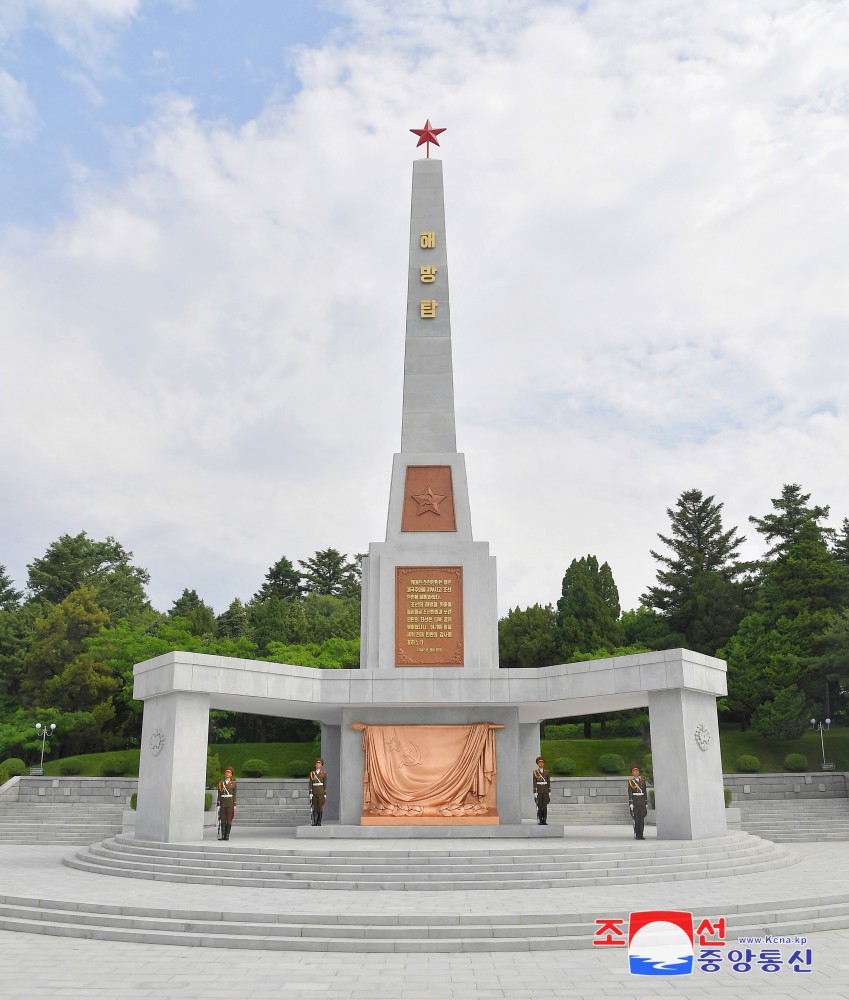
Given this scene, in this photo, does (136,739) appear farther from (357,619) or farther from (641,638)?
(641,638)

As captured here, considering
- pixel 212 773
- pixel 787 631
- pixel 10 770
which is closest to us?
pixel 212 773

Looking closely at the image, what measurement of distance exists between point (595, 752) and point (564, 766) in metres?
4.49

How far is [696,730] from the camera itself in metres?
16.0

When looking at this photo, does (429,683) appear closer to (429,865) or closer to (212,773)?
(429,865)

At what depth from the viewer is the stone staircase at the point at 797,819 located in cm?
2059

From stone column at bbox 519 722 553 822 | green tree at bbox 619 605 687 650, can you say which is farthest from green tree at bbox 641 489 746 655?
stone column at bbox 519 722 553 822

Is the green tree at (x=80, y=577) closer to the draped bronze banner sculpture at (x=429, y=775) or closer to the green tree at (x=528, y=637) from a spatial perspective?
the green tree at (x=528, y=637)

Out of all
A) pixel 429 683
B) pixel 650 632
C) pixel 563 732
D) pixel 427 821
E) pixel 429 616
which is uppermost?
pixel 650 632

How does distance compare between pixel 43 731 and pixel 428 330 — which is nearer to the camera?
pixel 428 330

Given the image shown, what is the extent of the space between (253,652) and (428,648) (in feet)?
61.3

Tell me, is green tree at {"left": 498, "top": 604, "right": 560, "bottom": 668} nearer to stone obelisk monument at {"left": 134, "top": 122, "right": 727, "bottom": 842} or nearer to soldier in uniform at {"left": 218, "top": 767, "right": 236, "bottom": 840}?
stone obelisk monument at {"left": 134, "top": 122, "right": 727, "bottom": 842}

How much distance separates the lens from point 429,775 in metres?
17.7

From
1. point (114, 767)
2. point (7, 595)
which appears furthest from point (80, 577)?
point (114, 767)

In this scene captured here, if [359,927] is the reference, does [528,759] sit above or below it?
above
